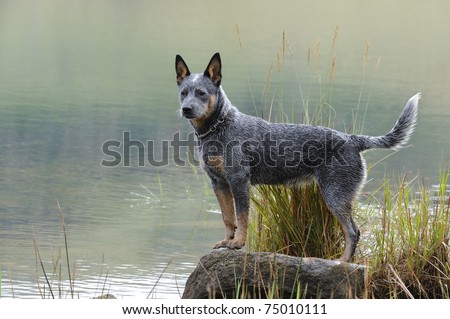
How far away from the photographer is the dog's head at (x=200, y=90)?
23.9 ft

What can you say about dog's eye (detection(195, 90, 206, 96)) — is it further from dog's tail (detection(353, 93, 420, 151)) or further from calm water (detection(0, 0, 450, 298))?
dog's tail (detection(353, 93, 420, 151))

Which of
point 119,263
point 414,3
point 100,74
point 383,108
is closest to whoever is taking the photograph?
point 119,263

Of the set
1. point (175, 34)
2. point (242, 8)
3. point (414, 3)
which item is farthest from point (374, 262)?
point (414, 3)

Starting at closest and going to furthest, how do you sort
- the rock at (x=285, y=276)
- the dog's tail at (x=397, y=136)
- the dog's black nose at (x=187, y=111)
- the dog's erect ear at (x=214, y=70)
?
the rock at (x=285, y=276), the dog's black nose at (x=187, y=111), the dog's erect ear at (x=214, y=70), the dog's tail at (x=397, y=136)

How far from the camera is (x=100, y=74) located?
27.1m

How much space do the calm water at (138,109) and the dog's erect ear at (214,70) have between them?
2.39 feet

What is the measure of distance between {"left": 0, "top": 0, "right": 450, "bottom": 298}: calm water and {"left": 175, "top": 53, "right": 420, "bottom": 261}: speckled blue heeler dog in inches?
21.3

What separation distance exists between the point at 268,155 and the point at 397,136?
1.05 m

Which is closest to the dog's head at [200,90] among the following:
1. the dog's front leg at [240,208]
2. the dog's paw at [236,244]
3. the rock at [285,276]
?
the dog's front leg at [240,208]

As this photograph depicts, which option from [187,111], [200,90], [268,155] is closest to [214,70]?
[200,90]

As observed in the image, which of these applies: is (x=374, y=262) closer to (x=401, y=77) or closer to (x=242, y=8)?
(x=401, y=77)

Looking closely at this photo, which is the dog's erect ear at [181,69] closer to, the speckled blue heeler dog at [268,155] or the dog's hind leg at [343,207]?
the speckled blue heeler dog at [268,155]

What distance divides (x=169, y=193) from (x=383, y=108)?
9335mm
